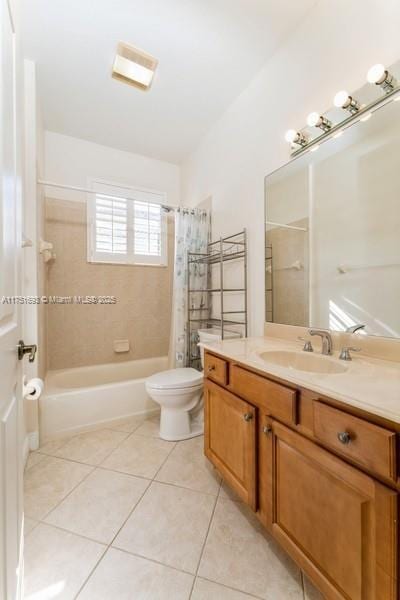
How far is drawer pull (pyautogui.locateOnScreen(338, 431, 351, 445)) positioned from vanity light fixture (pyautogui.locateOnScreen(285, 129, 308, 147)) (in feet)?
4.86

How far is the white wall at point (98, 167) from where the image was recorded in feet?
8.14

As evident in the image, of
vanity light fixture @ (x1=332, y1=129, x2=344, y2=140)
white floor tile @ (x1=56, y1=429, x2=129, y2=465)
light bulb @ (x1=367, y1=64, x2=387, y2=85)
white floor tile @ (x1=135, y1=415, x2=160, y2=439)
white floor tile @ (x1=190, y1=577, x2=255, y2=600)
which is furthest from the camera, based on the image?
white floor tile @ (x1=135, y1=415, x2=160, y2=439)

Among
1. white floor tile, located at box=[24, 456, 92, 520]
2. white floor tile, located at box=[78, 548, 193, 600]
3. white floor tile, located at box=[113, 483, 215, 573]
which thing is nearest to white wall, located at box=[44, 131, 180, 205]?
white floor tile, located at box=[24, 456, 92, 520]

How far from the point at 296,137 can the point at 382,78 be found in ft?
1.51

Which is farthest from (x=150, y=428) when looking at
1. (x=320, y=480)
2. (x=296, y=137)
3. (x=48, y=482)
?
(x=296, y=137)

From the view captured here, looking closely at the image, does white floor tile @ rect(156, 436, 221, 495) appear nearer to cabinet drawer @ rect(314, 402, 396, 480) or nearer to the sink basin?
the sink basin

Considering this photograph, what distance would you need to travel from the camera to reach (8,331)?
0.68m

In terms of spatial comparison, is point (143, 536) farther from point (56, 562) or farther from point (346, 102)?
point (346, 102)

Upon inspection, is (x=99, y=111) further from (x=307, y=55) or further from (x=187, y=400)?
(x=187, y=400)

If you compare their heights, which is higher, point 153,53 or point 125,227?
point 153,53

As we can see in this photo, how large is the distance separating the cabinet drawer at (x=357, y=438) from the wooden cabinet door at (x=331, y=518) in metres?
0.04

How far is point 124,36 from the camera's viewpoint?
155 centimetres

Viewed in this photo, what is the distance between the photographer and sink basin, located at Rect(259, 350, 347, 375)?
1.13m

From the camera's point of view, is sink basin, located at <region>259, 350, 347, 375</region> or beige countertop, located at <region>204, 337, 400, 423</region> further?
sink basin, located at <region>259, 350, 347, 375</region>
